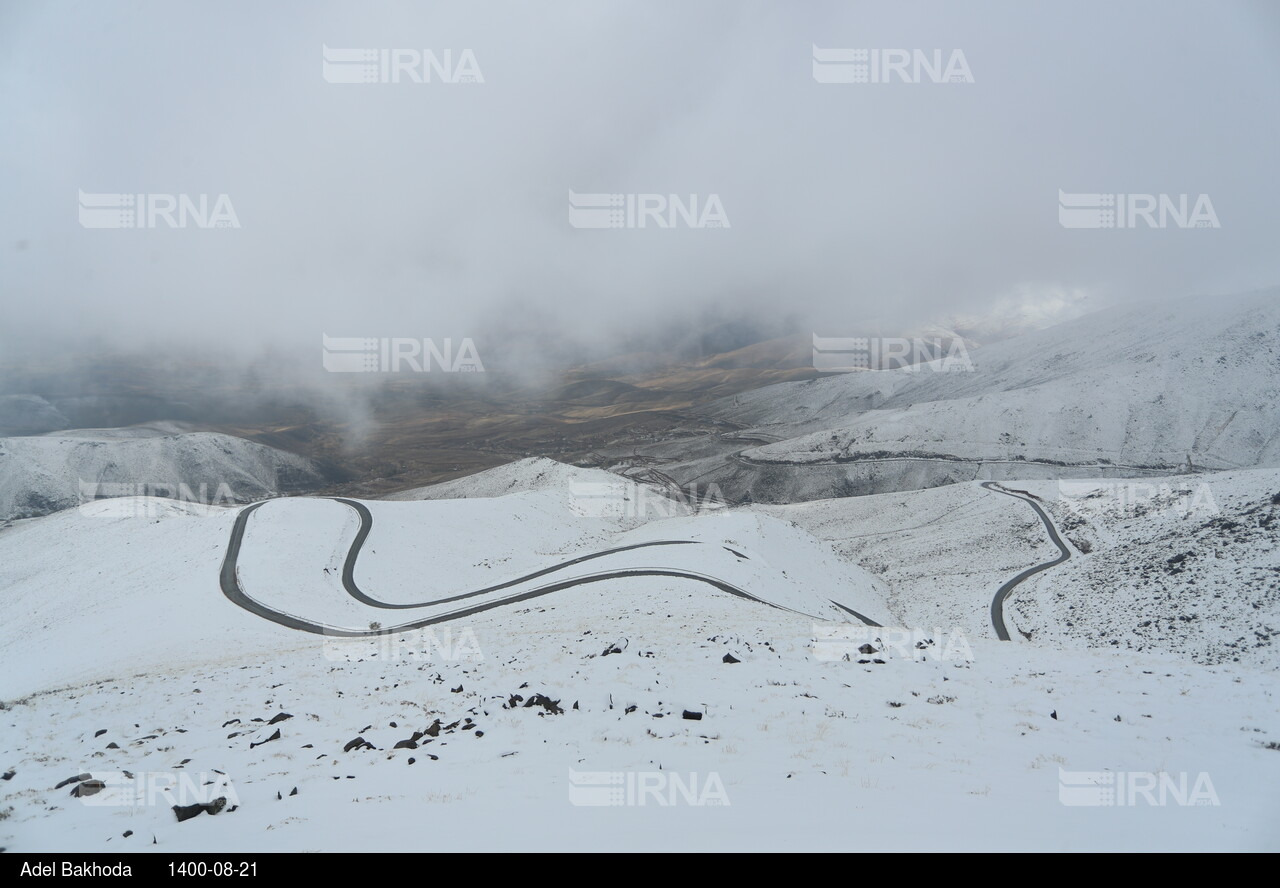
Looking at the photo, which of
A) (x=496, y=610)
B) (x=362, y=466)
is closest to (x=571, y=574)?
(x=496, y=610)

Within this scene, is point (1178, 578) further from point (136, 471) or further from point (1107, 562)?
point (136, 471)

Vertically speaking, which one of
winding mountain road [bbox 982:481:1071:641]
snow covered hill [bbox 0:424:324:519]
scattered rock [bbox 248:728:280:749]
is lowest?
winding mountain road [bbox 982:481:1071:641]

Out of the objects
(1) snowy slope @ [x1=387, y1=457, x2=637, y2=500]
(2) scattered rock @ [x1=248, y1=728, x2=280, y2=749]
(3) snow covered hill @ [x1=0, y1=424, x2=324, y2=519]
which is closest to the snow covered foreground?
(2) scattered rock @ [x1=248, y1=728, x2=280, y2=749]

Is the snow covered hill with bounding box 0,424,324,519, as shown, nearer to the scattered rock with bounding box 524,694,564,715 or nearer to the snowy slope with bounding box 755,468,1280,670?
the snowy slope with bounding box 755,468,1280,670

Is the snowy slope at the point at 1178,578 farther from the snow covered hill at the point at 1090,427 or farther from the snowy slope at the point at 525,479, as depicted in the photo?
the snowy slope at the point at 525,479

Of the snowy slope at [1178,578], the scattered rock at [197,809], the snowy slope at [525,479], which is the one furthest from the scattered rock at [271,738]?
the snowy slope at [525,479]

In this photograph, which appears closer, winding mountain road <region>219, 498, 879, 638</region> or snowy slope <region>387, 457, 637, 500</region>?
winding mountain road <region>219, 498, 879, 638</region>
